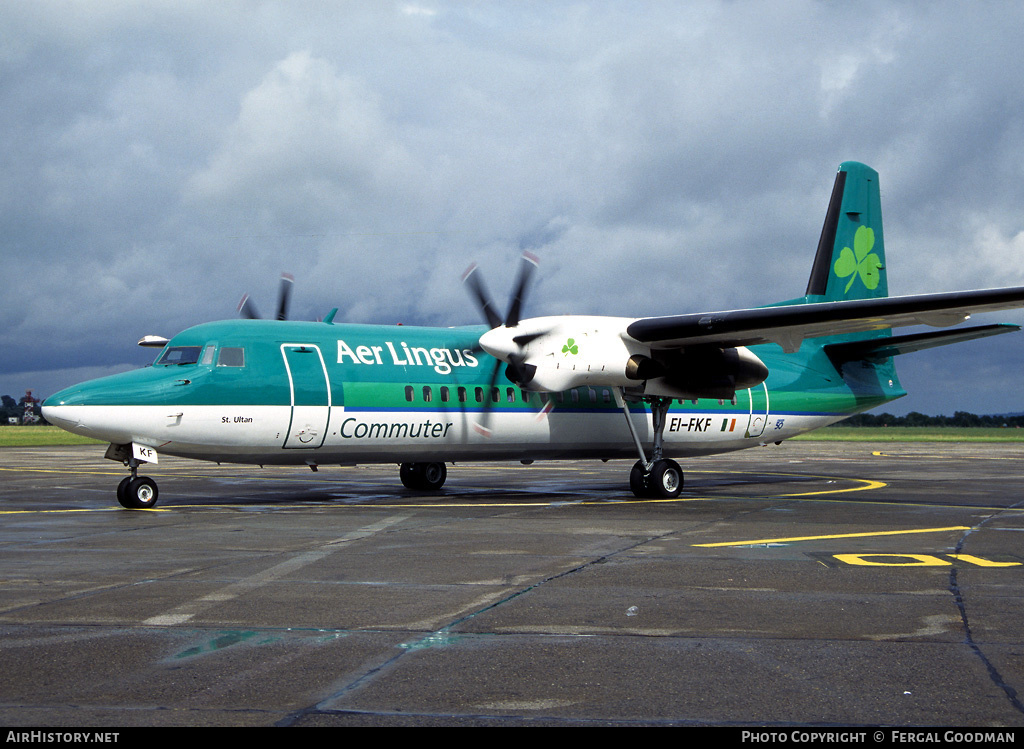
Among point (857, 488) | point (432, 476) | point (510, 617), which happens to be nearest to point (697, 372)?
point (857, 488)

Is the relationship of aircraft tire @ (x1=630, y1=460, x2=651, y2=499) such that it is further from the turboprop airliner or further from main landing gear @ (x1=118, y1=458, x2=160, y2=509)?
main landing gear @ (x1=118, y1=458, x2=160, y2=509)

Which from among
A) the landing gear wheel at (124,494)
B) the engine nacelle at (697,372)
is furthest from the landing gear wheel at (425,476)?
the landing gear wheel at (124,494)

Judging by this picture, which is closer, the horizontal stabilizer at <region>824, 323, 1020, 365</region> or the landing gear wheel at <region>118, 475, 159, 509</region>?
the landing gear wheel at <region>118, 475, 159, 509</region>

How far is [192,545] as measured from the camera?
12.4 m

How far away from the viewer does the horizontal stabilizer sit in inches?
874

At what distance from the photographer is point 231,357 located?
59.2ft

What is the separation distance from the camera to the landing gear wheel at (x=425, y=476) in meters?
23.1

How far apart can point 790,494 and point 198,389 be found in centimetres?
1308

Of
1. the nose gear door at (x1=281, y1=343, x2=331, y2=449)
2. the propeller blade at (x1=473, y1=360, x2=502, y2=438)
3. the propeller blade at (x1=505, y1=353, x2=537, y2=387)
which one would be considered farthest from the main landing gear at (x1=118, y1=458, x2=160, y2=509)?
the propeller blade at (x1=505, y1=353, x2=537, y2=387)

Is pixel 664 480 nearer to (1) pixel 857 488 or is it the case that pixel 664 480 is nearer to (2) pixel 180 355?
(1) pixel 857 488

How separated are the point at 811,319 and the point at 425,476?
987 centimetres

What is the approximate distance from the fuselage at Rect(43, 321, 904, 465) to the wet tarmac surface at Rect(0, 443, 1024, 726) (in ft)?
5.68

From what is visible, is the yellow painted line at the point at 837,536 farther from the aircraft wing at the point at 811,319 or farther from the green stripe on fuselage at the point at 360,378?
the green stripe on fuselage at the point at 360,378

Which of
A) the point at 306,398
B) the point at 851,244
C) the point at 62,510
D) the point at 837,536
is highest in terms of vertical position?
the point at 851,244
